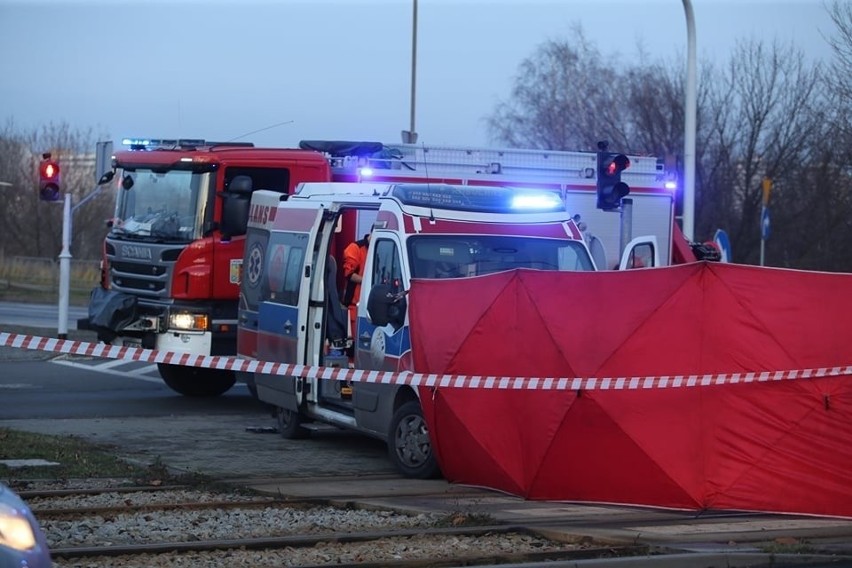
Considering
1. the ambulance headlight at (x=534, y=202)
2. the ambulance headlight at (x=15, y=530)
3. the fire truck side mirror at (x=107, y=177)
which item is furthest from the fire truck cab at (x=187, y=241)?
the ambulance headlight at (x=15, y=530)

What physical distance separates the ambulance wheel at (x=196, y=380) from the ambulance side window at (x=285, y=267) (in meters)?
4.23

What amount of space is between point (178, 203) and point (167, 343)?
1.95 metres

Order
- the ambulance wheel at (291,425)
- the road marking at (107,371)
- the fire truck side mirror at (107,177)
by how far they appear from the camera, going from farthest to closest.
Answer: the road marking at (107,371) → the fire truck side mirror at (107,177) → the ambulance wheel at (291,425)

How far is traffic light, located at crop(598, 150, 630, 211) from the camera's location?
16828 millimetres

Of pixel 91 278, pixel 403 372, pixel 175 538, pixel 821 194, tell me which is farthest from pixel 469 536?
pixel 91 278

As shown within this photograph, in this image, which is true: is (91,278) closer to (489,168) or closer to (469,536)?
(489,168)

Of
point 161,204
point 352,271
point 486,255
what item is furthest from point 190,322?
Result: point 486,255

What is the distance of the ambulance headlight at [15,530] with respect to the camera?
17.8 ft

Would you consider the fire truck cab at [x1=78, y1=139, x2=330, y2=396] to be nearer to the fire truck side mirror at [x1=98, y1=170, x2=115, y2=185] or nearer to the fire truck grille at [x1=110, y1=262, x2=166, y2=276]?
the fire truck grille at [x1=110, y1=262, x2=166, y2=276]

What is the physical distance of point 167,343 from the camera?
1703 centimetres

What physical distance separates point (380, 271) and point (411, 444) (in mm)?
1871

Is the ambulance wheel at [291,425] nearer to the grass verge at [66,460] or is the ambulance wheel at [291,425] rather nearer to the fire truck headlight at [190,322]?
the grass verge at [66,460]

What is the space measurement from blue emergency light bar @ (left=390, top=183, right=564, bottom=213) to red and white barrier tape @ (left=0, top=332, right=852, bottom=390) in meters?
1.87

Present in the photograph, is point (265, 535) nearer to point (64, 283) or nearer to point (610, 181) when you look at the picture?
point (610, 181)
